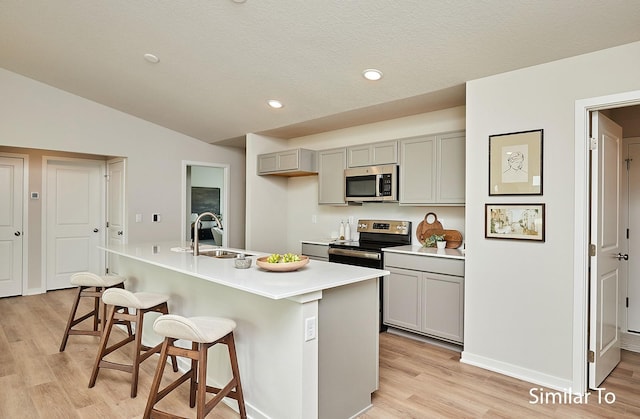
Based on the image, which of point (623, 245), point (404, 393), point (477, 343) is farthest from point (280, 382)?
point (623, 245)

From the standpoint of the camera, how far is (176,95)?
14.4 ft

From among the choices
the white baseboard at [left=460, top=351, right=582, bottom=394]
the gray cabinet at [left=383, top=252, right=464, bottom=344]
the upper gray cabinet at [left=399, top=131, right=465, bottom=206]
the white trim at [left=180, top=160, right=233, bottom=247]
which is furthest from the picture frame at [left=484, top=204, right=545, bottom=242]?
the white trim at [left=180, top=160, right=233, bottom=247]

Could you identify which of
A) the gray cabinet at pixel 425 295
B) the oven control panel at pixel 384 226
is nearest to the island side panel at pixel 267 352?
the gray cabinet at pixel 425 295

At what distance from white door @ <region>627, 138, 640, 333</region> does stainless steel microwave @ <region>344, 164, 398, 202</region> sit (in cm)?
217

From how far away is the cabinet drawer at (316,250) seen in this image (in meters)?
4.42

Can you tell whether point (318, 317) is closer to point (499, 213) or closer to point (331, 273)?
point (331, 273)

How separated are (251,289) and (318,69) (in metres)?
2.20

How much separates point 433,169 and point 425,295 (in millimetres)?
1229

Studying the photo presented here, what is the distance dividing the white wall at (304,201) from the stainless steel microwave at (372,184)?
0.36 meters

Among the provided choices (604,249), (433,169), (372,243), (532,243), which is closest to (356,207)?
(372,243)

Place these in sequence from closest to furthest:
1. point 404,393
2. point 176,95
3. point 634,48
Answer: point 634,48 → point 404,393 → point 176,95

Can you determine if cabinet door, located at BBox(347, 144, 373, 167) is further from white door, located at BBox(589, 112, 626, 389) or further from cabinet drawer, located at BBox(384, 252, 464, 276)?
white door, located at BBox(589, 112, 626, 389)

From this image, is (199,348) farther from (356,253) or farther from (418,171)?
(418,171)

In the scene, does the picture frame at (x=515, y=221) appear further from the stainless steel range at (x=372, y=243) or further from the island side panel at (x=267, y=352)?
the island side panel at (x=267, y=352)
